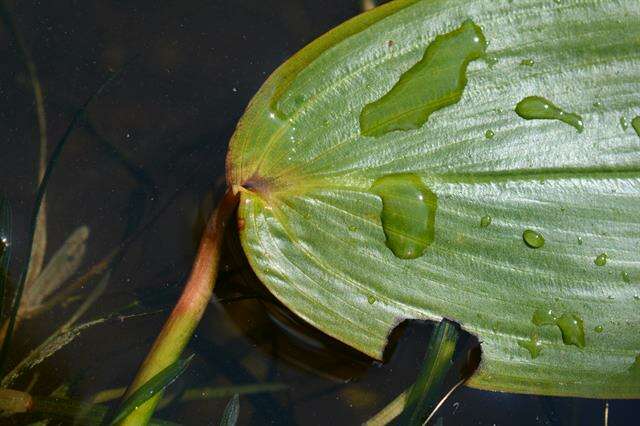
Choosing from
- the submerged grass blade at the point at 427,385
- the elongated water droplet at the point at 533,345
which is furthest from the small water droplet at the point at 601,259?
the submerged grass blade at the point at 427,385

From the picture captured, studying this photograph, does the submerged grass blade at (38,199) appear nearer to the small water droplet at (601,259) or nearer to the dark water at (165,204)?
the dark water at (165,204)

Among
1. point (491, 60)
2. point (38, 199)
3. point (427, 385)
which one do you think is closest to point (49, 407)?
→ point (38, 199)

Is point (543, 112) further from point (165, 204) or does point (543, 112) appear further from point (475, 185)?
point (165, 204)

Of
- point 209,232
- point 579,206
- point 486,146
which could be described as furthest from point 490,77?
point 209,232

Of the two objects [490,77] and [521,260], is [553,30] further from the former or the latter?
[521,260]

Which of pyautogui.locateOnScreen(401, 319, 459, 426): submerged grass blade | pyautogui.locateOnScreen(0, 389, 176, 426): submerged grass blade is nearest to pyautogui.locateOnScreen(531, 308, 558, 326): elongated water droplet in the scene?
pyautogui.locateOnScreen(401, 319, 459, 426): submerged grass blade

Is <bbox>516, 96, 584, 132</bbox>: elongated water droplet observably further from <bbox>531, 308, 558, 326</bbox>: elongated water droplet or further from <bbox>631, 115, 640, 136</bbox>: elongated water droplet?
<bbox>531, 308, 558, 326</bbox>: elongated water droplet
